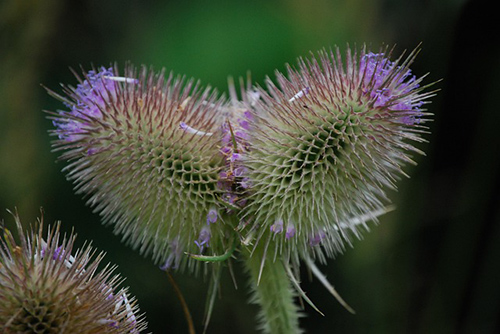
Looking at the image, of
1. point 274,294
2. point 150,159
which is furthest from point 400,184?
point 150,159

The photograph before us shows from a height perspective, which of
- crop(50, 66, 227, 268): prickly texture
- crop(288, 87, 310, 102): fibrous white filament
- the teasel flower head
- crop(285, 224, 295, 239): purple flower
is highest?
crop(288, 87, 310, 102): fibrous white filament

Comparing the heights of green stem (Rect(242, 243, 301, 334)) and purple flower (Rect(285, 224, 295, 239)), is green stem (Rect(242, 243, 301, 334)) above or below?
below

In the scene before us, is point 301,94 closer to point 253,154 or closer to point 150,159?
point 253,154

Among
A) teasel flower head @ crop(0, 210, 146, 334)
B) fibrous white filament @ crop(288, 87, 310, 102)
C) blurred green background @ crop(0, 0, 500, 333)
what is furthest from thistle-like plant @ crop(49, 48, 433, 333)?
blurred green background @ crop(0, 0, 500, 333)

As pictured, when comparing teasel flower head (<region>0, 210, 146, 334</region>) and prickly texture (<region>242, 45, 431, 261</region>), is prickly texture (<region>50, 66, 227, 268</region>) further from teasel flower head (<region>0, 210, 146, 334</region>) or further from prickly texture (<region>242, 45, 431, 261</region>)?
teasel flower head (<region>0, 210, 146, 334</region>)

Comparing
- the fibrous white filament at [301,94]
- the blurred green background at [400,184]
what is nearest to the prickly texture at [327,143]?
the fibrous white filament at [301,94]

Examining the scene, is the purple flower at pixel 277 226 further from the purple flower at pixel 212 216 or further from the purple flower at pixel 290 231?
the purple flower at pixel 212 216
